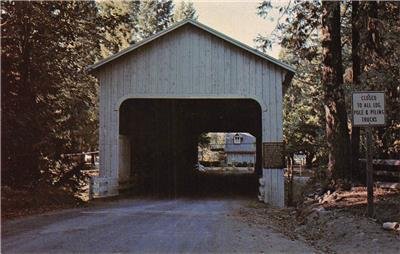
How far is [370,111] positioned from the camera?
9070 mm

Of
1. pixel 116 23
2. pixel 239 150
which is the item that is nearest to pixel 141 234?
pixel 116 23

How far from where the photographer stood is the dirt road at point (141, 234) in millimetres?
7172

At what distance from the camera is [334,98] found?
14445 mm

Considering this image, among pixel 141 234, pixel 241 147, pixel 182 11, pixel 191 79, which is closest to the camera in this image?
pixel 141 234

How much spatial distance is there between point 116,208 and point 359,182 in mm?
6861

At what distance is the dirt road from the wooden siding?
4525mm

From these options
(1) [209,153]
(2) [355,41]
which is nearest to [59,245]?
(2) [355,41]

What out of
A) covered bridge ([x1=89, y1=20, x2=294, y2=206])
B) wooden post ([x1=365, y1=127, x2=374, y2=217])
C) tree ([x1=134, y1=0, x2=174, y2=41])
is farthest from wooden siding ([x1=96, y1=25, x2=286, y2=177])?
tree ([x1=134, y1=0, x2=174, y2=41])

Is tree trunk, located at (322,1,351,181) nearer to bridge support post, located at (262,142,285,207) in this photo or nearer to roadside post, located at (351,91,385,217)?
bridge support post, located at (262,142,285,207)

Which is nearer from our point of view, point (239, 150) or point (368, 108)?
point (368, 108)

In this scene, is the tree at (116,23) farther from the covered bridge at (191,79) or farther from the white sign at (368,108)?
the white sign at (368,108)

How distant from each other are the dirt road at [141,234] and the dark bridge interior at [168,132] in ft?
22.4

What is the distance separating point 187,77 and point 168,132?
7.75m

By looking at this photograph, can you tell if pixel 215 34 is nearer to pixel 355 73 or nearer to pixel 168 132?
pixel 355 73
